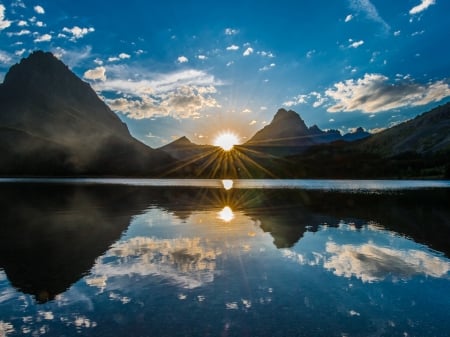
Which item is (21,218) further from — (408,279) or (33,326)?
(408,279)

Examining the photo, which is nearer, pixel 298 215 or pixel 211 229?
pixel 211 229

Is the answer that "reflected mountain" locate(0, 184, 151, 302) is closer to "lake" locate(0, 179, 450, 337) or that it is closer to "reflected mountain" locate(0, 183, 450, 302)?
"reflected mountain" locate(0, 183, 450, 302)

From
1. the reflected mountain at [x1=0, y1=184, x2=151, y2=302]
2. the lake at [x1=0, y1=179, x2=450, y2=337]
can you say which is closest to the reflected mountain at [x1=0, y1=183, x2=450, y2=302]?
the reflected mountain at [x1=0, y1=184, x2=151, y2=302]

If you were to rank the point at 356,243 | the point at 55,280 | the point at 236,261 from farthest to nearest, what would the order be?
the point at 356,243
the point at 236,261
the point at 55,280

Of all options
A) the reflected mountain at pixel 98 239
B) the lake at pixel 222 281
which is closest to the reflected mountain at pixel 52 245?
the reflected mountain at pixel 98 239

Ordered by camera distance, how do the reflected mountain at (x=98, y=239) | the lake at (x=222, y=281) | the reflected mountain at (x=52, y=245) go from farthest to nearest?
the reflected mountain at (x=98, y=239) < the reflected mountain at (x=52, y=245) < the lake at (x=222, y=281)

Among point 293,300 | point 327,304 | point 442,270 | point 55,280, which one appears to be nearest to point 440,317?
point 327,304

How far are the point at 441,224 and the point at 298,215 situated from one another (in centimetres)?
1852

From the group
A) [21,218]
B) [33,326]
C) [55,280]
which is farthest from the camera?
[21,218]

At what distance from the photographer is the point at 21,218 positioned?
44844 mm

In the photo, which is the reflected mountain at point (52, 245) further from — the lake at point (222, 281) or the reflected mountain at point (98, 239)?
the lake at point (222, 281)

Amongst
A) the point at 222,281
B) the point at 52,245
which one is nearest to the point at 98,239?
the point at 52,245

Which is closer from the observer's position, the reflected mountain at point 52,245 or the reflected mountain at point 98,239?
the reflected mountain at point 52,245

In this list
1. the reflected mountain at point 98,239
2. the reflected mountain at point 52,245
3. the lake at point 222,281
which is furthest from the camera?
the reflected mountain at point 98,239
